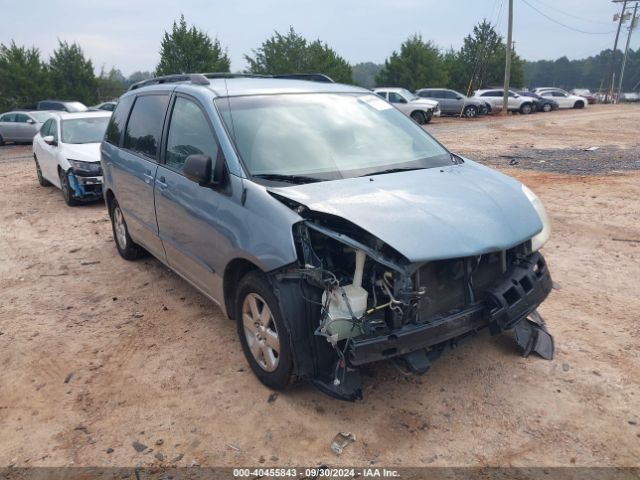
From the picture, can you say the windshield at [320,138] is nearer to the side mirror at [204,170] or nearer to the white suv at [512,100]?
the side mirror at [204,170]

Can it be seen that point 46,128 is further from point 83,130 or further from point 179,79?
point 179,79

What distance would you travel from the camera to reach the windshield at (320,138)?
3.54 metres

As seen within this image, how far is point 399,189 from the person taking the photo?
3256mm

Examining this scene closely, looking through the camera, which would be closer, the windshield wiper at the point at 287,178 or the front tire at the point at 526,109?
the windshield wiper at the point at 287,178

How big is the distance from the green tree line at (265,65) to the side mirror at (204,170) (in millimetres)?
30978

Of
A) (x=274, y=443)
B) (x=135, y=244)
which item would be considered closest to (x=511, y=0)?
(x=135, y=244)

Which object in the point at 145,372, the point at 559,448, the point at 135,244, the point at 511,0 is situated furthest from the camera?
the point at 511,0

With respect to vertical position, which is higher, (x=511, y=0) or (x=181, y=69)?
(x=511, y=0)

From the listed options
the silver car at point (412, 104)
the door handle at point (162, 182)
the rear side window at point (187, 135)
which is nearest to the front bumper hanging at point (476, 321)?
the rear side window at point (187, 135)

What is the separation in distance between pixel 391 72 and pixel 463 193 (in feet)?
140

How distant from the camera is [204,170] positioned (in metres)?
3.40

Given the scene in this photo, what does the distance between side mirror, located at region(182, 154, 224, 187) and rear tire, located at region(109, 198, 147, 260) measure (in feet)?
8.43

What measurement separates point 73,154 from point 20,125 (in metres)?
14.7

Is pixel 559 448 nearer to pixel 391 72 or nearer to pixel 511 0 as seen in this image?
pixel 511 0
